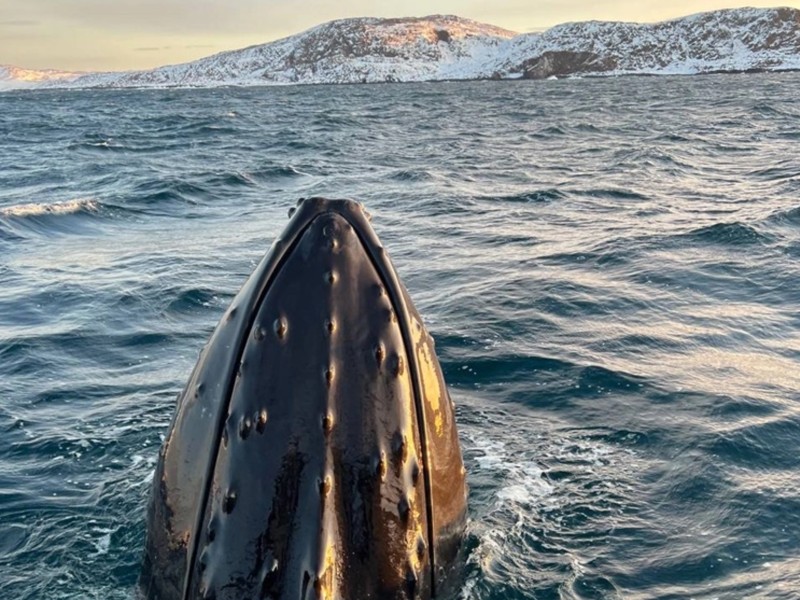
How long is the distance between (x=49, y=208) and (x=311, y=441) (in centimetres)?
1793

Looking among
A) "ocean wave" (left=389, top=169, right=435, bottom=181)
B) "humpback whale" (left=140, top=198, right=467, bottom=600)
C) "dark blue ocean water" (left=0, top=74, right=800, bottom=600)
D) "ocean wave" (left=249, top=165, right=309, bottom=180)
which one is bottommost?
"dark blue ocean water" (left=0, top=74, right=800, bottom=600)

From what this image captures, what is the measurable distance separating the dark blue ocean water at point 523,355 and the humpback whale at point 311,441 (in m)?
1.25

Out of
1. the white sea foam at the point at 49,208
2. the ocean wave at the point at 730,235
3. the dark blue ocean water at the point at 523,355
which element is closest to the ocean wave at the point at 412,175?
the dark blue ocean water at the point at 523,355

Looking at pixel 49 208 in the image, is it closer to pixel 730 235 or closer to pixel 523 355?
pixel 730 235

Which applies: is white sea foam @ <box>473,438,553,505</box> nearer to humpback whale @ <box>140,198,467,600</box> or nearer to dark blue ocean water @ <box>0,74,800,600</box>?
dark blue ocean water @ <box>0,74,800,600</box>

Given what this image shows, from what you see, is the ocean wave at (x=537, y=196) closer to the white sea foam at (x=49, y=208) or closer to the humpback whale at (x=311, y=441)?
the white sea foam at (x=49, y=208)

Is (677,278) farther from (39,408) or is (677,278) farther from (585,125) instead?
(585,125)

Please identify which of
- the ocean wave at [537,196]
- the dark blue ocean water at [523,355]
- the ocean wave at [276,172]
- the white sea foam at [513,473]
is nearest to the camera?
the dark blue ocean water at [523,355]

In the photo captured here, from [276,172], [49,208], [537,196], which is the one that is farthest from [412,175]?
[49,208]

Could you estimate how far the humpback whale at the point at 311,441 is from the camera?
362 centimetres

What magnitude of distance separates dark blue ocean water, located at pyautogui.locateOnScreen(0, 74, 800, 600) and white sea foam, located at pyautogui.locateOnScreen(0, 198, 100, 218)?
3.7 inches

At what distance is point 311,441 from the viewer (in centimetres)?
367

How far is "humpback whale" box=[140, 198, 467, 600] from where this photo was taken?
3.62 m

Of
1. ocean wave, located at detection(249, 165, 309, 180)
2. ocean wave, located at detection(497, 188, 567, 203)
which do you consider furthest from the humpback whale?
ocean wave, located at detection(249, 165, 309, 180)
